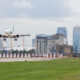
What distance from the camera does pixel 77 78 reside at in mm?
33781

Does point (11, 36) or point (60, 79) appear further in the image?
point (11, 36)

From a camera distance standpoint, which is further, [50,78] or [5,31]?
[5,31]

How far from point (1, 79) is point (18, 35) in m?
126

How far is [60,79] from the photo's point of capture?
32.9 meters

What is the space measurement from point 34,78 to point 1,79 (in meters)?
3.04

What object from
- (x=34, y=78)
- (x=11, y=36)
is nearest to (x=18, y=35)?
(x=11, y=36)

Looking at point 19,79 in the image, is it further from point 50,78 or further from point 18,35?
point 18,35

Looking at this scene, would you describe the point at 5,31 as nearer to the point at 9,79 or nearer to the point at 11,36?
the point at 11,36

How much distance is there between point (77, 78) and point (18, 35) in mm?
125957

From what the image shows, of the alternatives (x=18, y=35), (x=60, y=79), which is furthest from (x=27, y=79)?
(x=18, y=35)

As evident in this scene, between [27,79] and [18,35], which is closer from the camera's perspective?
[27,79]

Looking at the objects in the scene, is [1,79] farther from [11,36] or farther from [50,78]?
[11,36]

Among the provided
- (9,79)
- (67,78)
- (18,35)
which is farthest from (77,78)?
(18,35)

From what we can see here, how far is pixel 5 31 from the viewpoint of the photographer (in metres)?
168
